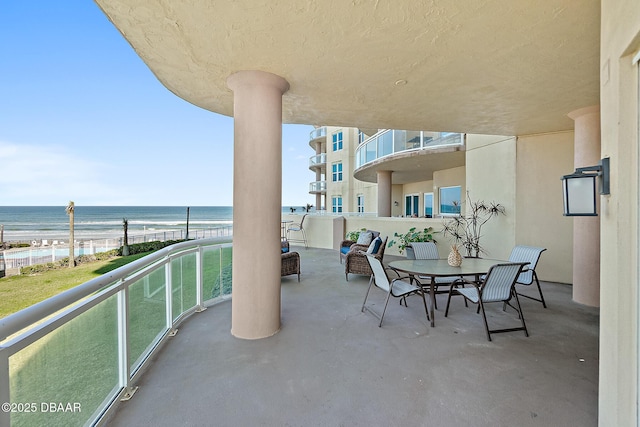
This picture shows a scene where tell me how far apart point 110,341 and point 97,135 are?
42.5 meters

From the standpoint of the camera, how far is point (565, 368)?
254 cm

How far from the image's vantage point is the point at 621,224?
1.41 meters

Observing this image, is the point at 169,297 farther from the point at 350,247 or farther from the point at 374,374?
the point at 350,247

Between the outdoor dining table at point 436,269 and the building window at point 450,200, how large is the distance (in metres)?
6.60

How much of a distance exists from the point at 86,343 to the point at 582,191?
3.48m

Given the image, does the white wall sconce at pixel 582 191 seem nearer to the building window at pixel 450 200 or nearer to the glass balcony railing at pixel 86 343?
the glass balcony railing at pixel 86 343

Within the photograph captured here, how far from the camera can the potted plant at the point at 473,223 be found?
6.45 m

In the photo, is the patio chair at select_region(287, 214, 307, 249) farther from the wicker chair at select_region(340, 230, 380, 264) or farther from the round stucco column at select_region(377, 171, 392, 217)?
the wicker chair at select_region(340, 230, 380, 264)

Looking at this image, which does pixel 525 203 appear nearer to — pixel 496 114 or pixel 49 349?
pixel 496 114

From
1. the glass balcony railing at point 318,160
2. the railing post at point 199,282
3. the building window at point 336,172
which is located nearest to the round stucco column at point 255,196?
the railing post at point 199,282

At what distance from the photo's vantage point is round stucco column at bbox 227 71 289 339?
3.07m

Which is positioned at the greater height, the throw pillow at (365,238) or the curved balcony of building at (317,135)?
the curved balcony of building at (317,135)

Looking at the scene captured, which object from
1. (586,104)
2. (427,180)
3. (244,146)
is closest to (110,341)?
(244,146)

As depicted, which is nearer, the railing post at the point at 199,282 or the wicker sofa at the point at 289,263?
the railing post at the point at 199,282
